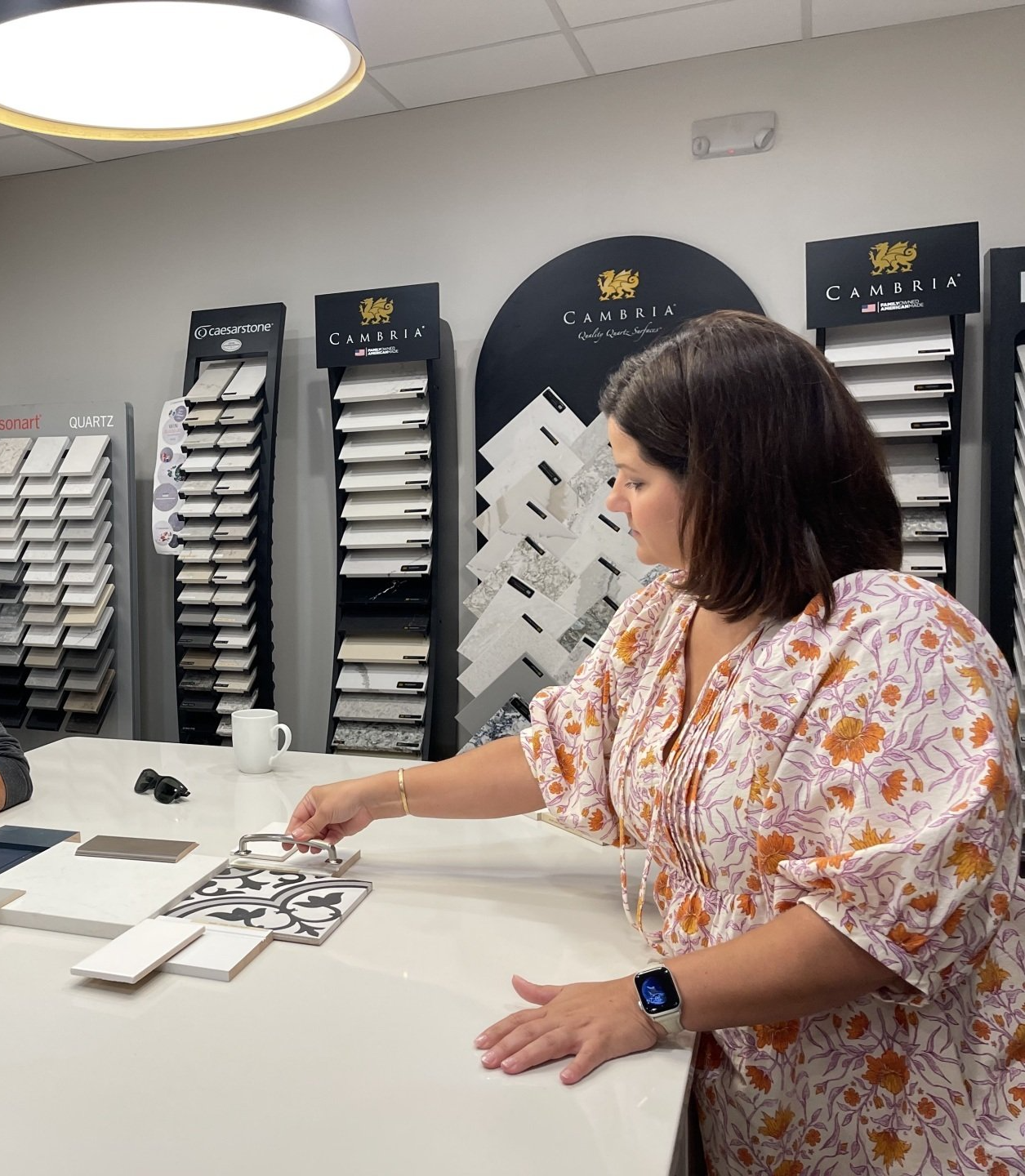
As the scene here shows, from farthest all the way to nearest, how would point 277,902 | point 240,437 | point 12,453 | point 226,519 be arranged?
point 12,453 → point 226,519 → point 240,437 → point 277,902

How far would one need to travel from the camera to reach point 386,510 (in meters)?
3.43

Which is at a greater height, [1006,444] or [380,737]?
[1006,444]

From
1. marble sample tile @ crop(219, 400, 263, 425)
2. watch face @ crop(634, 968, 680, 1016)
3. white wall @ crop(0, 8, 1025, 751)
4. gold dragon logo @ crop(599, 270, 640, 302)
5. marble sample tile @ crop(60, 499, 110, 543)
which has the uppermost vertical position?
white wall @ crop(0, 8, 1025, 751)

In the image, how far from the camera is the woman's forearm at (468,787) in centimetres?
144

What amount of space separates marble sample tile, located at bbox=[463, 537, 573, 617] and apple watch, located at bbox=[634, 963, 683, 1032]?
2.33 metres

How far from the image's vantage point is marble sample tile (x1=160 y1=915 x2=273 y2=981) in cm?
108

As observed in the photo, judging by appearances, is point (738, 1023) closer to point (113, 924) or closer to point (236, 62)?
point (113, 924)

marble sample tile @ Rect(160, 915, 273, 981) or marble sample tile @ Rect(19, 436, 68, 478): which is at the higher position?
marble sample tile @ Rect(19, 436, 68, 478)

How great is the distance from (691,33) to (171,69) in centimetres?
224

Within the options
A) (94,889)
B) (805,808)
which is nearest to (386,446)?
(94,889)

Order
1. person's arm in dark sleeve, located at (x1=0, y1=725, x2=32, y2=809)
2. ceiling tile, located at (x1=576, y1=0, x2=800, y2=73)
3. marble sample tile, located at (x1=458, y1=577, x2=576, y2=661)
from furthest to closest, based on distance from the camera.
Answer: marble sample tile, located at (x1=458, y1=577, x2=576, y2=661), ceiling tile, located at (x1=576, y1=0, x2=800, y2=73), person's arm in dark sleeve, located at (x1=0, y1=725, x2=32, y2=809)

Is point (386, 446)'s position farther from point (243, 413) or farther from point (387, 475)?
point (243, 413)

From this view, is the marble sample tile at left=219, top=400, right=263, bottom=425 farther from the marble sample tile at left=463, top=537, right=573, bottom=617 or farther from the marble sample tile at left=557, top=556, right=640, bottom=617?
the marble sample tile at left=557, top=556, right=640, bottom=617

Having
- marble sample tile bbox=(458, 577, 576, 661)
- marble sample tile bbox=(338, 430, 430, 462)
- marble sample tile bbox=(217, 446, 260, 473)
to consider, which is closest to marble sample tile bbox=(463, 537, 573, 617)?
marble sample tile bbox=(458, 577, 576, 661)
